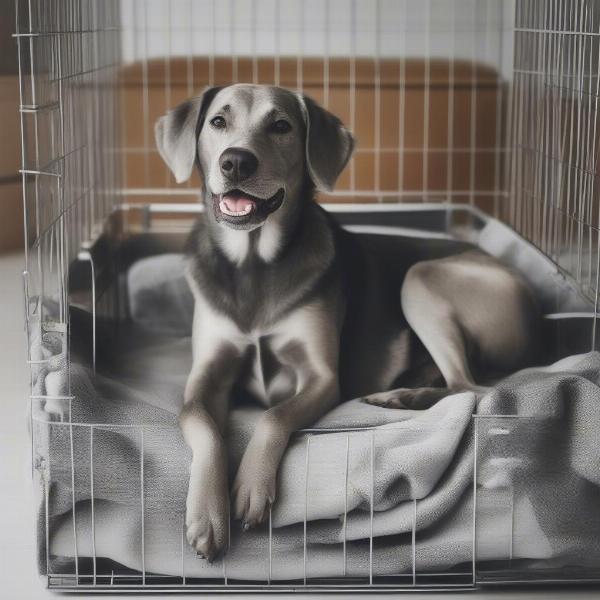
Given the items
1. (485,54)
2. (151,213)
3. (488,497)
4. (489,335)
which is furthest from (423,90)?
(488,497)

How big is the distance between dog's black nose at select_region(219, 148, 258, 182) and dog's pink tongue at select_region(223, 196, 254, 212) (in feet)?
0.20

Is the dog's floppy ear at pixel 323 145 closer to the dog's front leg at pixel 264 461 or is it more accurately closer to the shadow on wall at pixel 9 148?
the dog's front leg at pixel 264 461

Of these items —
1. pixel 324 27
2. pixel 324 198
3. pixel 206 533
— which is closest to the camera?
pixel 206 533

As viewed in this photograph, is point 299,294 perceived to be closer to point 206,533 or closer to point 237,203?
point 237,203

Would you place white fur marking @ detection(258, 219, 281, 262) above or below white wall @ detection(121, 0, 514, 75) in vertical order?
below

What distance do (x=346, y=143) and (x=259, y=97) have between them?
0.21 metres

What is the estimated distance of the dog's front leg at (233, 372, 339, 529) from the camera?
1.55 metres

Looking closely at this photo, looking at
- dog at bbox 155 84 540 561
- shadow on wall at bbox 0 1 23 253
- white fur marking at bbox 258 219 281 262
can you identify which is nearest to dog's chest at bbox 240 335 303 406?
dog at bbox 155 84 540 561

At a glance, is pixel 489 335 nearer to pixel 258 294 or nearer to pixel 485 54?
pixel 258 294

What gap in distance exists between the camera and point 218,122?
196 cm

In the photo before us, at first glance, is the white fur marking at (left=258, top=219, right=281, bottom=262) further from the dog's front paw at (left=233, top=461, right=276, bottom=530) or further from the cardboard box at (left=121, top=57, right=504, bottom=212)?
the cardboard box at (left=121, top=57, right=504, bottom=212)

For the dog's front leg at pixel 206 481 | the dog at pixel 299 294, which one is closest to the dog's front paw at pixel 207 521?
the dog's front leg at pixel 206 481

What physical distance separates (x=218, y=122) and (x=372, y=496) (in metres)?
0.81

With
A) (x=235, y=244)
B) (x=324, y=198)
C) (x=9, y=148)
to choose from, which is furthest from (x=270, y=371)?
(x=9, y=148)
